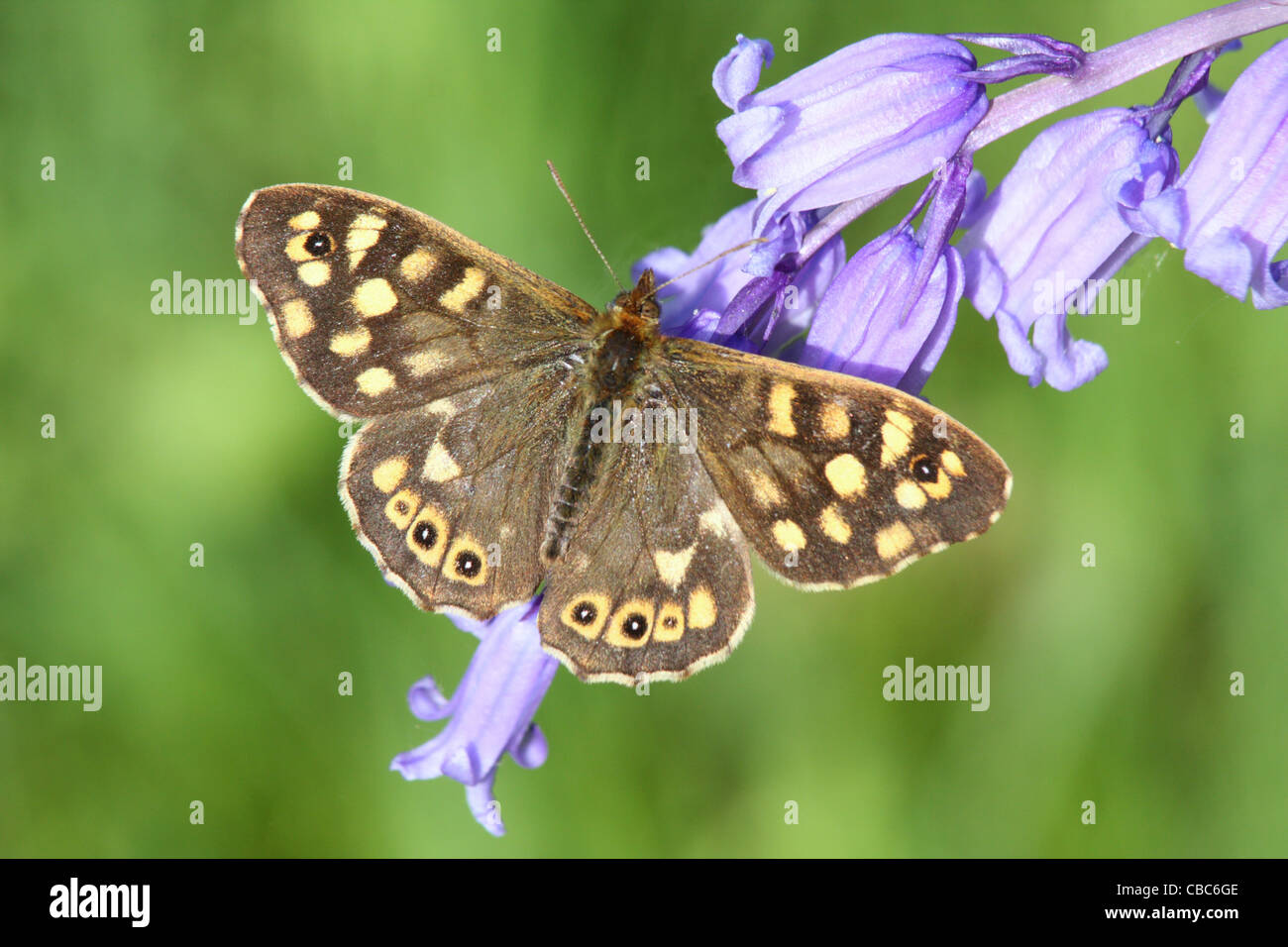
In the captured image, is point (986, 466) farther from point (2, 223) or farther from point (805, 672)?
point (2, 223)

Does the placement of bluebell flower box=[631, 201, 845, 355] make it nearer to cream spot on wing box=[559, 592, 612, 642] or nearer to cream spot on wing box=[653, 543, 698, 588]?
cream spot on wing box=[653, 543, 698, 588]

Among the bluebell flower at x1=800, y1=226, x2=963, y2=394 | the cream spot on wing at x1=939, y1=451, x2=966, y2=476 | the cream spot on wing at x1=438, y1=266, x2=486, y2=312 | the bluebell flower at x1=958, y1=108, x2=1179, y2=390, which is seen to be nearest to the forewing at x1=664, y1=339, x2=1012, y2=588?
the cream spot on wing at x1=939, y1=451, x2=966, y2=476

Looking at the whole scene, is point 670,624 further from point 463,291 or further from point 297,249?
point 297,249

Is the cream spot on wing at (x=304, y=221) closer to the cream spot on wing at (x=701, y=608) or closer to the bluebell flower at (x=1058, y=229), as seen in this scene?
the cream spot on wing at (x=701, y=608)

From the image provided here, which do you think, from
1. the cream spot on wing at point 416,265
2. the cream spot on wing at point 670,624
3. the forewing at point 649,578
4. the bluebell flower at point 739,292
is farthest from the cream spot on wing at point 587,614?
the cream spot on wing at point 416,265

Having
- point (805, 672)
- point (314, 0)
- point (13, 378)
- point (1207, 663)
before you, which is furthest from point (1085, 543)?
point (13, 378)
